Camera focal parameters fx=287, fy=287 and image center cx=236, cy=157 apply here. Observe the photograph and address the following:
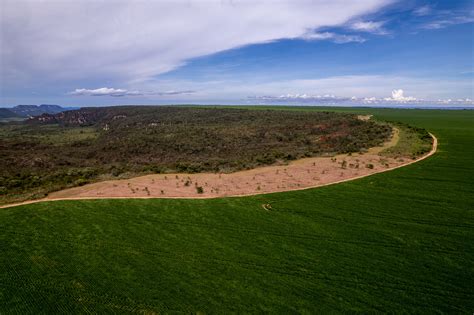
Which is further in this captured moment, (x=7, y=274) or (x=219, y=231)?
(x=219, y=231)

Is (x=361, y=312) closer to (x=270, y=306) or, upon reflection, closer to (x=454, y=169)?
(x=270, y=306)

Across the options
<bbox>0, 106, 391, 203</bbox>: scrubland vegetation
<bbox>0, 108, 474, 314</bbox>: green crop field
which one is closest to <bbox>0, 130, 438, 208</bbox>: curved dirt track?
<bbox>0, 108, 474, 314</bbox>: green crop field

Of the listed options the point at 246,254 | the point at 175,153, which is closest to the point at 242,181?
the point at 246,254

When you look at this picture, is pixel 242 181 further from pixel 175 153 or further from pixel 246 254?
pixel 175 153

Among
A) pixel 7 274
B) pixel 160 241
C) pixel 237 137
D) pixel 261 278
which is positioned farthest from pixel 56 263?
pixel 237 137

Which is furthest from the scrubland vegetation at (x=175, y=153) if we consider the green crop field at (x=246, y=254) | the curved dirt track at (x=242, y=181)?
the green crop field at (x=246, y=254)

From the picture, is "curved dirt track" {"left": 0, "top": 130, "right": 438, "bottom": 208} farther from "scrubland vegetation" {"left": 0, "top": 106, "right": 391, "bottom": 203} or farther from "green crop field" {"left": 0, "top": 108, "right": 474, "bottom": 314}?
"scrubland vegetation" {"left": 0, "top": 106, "right": 391, "bottom": 203}
